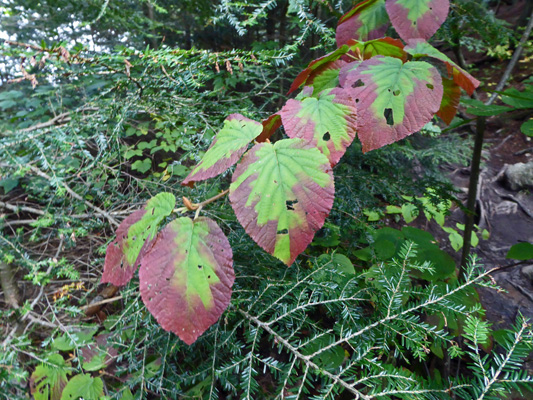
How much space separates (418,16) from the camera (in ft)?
2.28

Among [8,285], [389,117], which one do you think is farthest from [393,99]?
[8,285]

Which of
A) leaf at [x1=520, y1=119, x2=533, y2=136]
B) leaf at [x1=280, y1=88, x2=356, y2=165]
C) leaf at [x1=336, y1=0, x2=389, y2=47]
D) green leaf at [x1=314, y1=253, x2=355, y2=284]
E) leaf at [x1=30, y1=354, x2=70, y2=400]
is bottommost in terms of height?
leaf at [x1=30, y1=354, x2=70, y2=400]

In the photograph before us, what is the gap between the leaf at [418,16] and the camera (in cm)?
68

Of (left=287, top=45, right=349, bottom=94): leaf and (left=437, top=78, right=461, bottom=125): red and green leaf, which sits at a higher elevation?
(left=287, top=45, right=349, bottom=94): leaf

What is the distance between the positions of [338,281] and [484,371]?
1.35ft

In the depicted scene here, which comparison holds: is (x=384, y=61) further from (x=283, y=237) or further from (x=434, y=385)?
(x=434, y=385)

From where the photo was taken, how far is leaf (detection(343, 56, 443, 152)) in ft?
1.70

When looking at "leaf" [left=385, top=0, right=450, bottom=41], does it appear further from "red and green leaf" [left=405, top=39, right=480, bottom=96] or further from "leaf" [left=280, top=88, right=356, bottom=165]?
"leaf" [left=280, top=88, right=356, bottom=165]

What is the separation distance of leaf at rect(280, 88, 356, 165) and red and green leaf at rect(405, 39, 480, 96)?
0.22 meters

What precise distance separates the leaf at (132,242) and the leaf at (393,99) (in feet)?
1.31

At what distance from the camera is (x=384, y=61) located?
23.4 inches

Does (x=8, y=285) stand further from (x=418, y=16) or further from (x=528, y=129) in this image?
(x=528, y=129)

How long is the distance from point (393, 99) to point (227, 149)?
32 cm

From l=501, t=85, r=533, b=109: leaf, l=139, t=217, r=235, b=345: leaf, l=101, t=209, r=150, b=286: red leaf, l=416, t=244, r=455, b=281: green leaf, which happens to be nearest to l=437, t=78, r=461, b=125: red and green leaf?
l=501, t=85, r=533, b=109: leaf
